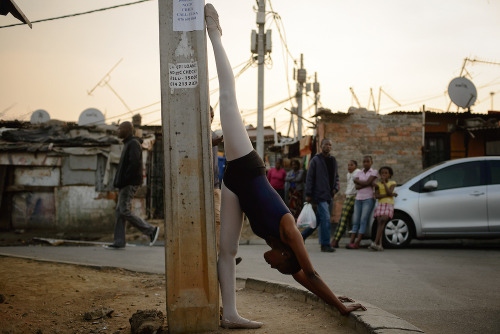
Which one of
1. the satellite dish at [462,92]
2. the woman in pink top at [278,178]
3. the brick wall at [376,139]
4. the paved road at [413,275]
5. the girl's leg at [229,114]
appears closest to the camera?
the girl's leg at [229,114]

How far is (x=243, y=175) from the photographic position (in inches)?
138

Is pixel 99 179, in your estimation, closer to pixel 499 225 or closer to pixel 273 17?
pixel 273 17

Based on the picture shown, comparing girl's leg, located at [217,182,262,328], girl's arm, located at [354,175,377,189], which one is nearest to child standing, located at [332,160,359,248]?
girl's arm, located at [354,175,377,189]

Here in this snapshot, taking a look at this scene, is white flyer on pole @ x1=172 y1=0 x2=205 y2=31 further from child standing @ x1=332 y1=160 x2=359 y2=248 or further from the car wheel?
the car wheel

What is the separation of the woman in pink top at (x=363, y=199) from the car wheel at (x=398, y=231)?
0.52 metres

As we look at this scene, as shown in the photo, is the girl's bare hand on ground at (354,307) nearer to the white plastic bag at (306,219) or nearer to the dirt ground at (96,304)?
the dirt ground at (96,304)

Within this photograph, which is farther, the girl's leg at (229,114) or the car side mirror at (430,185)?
the car side mirror at (430,185)

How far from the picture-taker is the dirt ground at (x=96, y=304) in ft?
12.5

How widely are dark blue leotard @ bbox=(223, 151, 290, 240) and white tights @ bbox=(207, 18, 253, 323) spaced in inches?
2.5

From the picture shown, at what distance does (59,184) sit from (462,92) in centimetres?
1391

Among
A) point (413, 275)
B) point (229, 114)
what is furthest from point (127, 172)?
point (229, 114)

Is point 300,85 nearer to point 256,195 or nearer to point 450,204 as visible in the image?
point 450,204

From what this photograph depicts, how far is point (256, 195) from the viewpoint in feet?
11.4

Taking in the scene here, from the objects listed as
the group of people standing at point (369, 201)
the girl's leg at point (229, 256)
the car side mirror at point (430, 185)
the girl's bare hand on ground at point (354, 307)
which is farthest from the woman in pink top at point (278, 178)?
the girl's leg at point (229, 256)
